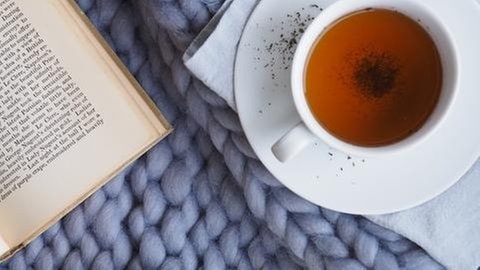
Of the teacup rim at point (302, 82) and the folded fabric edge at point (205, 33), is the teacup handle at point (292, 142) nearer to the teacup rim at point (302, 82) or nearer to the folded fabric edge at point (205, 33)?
the teacup rim at point (302, 82)

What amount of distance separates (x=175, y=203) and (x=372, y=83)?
213mm

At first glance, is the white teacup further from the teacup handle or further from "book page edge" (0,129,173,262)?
"book page edge" (0,129,173,262)

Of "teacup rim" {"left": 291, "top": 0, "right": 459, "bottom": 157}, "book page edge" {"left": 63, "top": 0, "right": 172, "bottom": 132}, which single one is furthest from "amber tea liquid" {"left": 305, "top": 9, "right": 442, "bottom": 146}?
"book page edge" {"left": 63, "top": 0, "right": 172, "bottom": 132}

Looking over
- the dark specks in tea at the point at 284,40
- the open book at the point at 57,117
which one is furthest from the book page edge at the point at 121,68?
the dark specks in tea at the point at 284,40

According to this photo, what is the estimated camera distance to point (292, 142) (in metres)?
0.66

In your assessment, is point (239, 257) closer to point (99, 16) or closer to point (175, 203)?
point (175, 203)

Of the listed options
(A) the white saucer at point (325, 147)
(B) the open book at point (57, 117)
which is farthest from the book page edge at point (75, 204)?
(A) the white saucer at point (325, 147)

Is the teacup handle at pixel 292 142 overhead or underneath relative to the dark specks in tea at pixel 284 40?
underneath

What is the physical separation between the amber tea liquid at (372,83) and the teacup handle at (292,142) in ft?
0.08

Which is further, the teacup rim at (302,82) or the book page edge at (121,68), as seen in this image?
the book page edge at (121,68)

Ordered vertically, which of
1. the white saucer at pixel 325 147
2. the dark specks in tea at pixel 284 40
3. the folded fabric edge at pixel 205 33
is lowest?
the white saucer at pixel 325 147

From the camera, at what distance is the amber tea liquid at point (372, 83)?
0.70 m

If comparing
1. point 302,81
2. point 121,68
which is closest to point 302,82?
point 302,81

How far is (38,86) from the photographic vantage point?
788 mm
